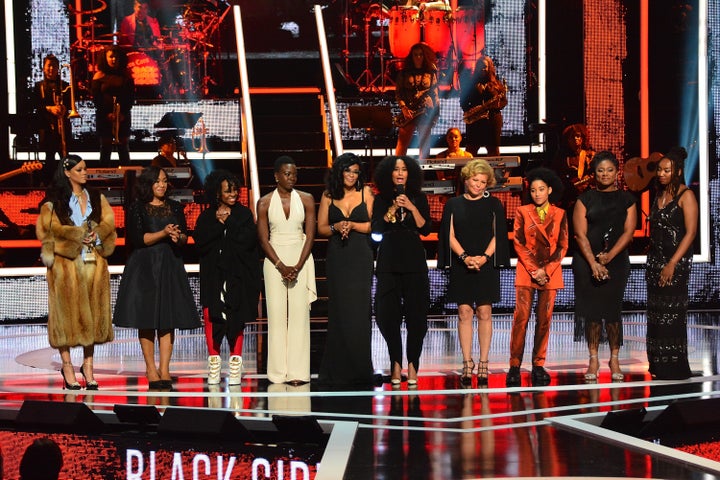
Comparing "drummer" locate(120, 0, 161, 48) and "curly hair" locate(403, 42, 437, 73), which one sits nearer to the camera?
"curly hair" locate(403, 42, 437, 73)

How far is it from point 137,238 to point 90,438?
2.22m

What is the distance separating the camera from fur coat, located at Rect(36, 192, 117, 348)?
761 centimetres

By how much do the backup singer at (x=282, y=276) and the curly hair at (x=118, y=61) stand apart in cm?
705

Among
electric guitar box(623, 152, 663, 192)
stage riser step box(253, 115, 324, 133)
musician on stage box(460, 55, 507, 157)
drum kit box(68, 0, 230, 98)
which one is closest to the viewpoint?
electric guitar box(623, 152, 663, 192)

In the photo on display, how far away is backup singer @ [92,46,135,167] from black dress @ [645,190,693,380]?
8.34 meters

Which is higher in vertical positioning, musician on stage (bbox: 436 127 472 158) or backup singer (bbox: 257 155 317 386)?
musician on stage (bbox: 436 127 472 158)

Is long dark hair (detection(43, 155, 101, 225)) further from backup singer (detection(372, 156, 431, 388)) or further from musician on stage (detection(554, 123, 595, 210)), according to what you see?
musician on stage (detection(554, 123, 595, 210))

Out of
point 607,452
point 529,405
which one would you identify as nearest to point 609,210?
point 529,405

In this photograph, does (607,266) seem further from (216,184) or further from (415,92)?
(415,92)

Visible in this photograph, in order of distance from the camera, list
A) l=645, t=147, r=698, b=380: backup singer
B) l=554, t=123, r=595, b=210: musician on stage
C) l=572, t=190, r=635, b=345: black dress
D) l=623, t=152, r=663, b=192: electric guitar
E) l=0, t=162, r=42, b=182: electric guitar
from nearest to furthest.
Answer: l=645, t=147, r=698, b=380: backup singer
l=572, t=190, r=635, b=345: black dress
l=623, t=152, r=663, b=192: electric guitar
l=554, t=123, r=595, b=210: musician on stage
l=0, t=162, r=42, b=182: electric guitar

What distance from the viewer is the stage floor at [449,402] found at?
5.11 metres

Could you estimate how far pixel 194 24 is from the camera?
1527 cm

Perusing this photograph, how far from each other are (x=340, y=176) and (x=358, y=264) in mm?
595

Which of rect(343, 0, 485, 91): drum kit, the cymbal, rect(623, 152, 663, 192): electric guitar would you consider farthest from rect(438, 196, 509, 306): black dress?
the cymbal
